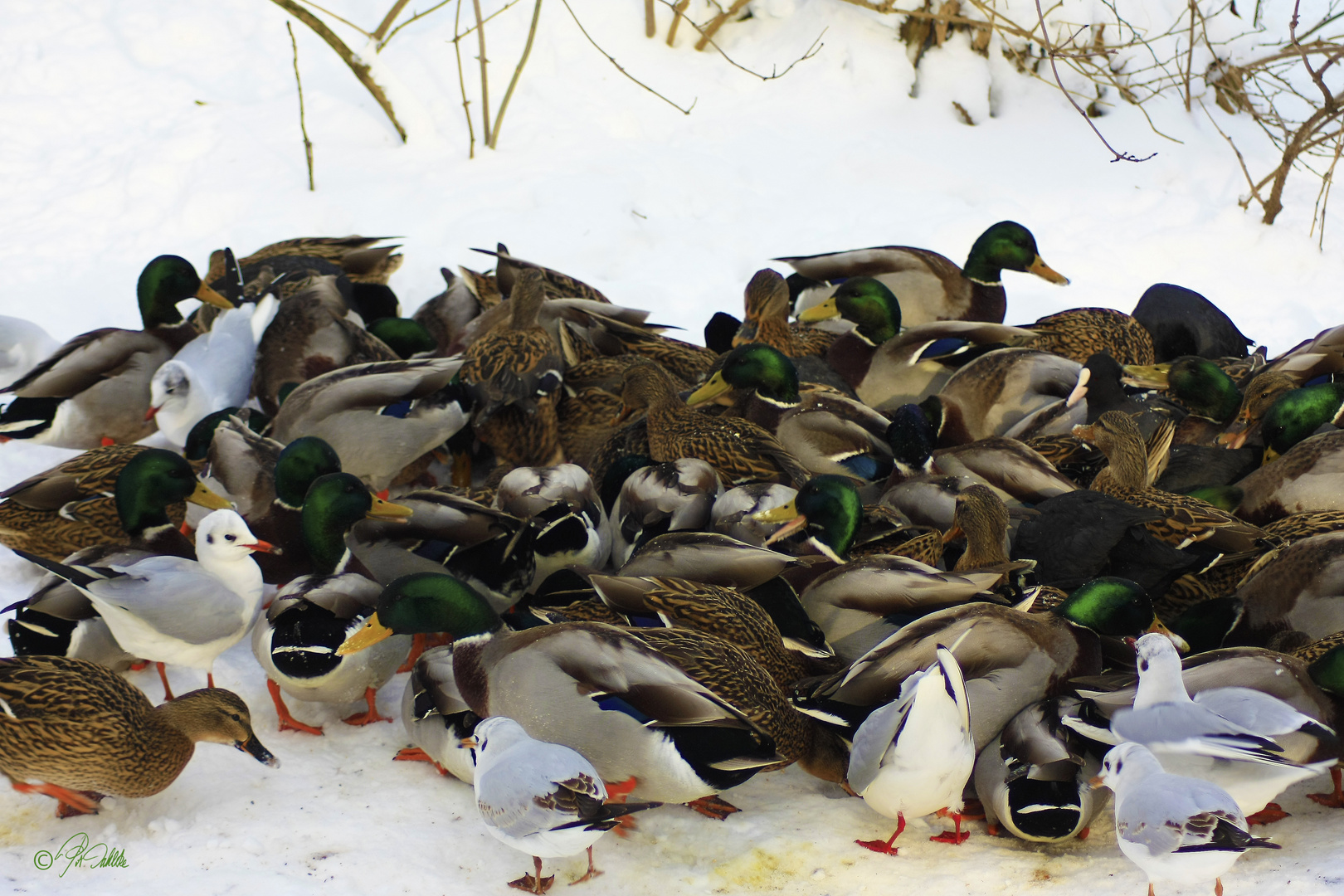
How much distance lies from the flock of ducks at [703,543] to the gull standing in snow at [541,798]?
0.01m

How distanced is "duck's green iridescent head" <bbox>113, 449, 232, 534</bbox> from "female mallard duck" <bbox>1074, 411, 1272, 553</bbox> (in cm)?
326

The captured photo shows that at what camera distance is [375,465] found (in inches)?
187

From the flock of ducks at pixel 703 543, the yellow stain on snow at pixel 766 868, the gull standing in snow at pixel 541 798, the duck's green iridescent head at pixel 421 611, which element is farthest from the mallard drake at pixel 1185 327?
the gull standing in snow at pixel 541 798

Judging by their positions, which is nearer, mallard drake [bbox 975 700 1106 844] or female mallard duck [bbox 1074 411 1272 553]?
mallard drake [bbox 975 700 1106 844]

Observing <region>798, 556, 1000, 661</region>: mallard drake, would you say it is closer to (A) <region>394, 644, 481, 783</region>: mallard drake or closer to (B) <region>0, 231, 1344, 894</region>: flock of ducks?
(B) <region>0, 231, 1344, 894</region>: flock of ducks

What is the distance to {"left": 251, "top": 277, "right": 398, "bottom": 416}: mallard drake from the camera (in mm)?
5348

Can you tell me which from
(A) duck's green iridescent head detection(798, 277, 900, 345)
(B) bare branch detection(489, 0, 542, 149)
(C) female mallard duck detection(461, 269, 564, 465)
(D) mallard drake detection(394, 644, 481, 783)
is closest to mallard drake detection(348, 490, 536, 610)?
(D) mallard drake detection(394, 644, 481, 783)

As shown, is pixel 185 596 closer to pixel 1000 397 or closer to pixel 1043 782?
pixel 1043 782

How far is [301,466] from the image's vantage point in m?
4.25

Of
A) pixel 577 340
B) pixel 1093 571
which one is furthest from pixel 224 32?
pixel 1093 571

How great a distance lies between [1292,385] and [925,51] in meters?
4.32

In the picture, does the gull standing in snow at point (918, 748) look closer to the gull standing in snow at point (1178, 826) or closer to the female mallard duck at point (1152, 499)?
the gull standing in snow at point (1178, 826)

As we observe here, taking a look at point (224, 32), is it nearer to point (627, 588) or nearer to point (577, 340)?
point (577, 340)

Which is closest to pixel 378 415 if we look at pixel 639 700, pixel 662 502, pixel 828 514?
pixel 662 502
